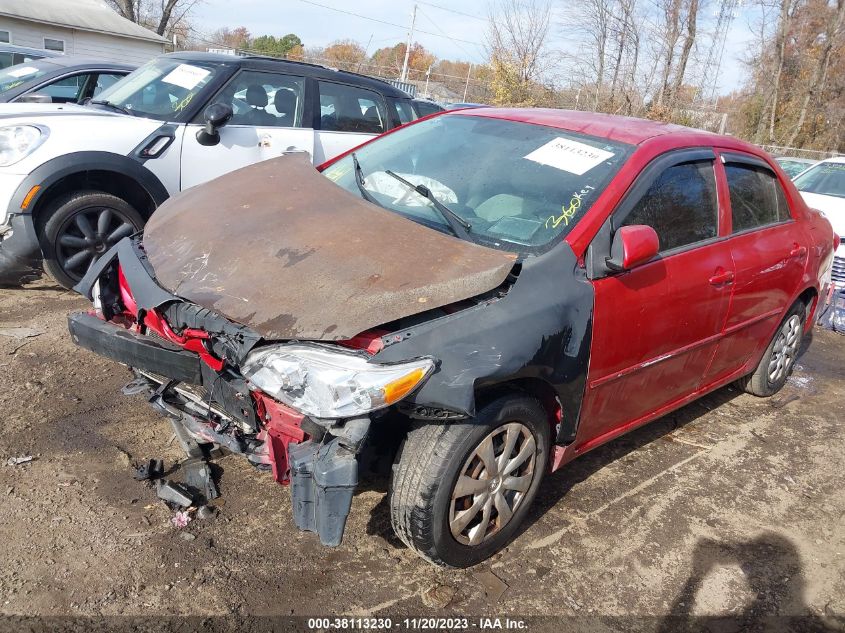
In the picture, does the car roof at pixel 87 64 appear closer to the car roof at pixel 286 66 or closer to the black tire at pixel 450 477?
the car roof at pixel 286 66

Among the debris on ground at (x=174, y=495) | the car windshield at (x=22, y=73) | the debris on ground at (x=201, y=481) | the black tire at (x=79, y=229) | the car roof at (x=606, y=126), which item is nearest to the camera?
the debris on ground at (x=174, y=495)

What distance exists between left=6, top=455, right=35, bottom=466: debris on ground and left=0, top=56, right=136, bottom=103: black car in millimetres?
5338

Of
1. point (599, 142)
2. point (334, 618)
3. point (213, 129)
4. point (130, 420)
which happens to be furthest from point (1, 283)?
point (599, 142)

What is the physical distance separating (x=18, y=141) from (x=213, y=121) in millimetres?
1346

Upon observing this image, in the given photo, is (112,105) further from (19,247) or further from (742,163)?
(742,163)

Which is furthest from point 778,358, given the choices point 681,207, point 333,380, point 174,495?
point 174,495

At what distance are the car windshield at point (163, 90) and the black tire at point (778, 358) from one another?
4697 mm

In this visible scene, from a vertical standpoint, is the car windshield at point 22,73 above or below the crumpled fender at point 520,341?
above

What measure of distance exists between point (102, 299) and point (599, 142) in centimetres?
246

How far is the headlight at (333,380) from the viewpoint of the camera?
2.25m

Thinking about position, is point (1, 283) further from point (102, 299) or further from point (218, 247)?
point (218, 247)

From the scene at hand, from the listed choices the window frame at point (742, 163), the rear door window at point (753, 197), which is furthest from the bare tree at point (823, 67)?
the rear door window at point (753, 197)

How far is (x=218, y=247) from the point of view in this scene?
288cm

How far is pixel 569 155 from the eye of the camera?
3.29m
